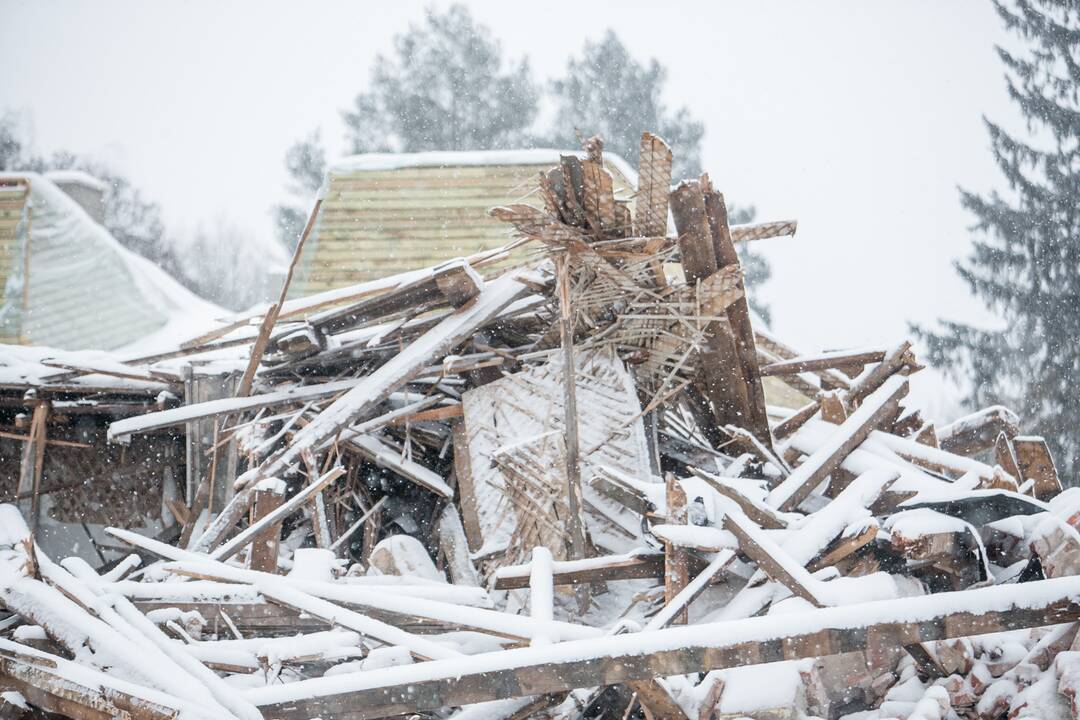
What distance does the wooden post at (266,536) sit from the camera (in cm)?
455

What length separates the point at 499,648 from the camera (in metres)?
3.30

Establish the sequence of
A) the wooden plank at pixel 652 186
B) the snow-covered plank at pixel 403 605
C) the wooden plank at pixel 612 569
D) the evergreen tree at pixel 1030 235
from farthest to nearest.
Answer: the evergreen tree at pixel 1030 235, the wooden plank at pixel 652 186, the wooden plank at pixel 612 569, the snow-covered plank at pixel 403 605

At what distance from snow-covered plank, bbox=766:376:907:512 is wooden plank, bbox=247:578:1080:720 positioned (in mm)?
1640

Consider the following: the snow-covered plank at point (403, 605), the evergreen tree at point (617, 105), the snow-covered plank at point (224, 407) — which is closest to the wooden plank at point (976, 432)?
the snow-covered plank at point (403, 605)

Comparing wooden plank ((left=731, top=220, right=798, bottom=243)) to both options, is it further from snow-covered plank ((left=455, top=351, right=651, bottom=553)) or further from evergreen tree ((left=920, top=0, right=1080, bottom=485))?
evergreen tree ((left=920, top=0, right=1080, bottom=485))

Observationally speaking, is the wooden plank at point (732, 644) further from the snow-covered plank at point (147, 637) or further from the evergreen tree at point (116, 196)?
the evergreen tree at point (116, 196)

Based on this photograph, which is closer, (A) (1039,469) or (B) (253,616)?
(B) (253,616)

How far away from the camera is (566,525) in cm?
493

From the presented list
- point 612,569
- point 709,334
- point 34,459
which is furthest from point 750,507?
point 34,459

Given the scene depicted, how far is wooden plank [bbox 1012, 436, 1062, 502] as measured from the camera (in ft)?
16.4

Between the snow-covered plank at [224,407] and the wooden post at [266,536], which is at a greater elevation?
the snow-covered plank at [224,407]

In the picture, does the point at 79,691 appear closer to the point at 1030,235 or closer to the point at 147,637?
the point at 147,637

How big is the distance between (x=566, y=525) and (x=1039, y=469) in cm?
294

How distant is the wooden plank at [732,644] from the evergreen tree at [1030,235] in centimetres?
1793
